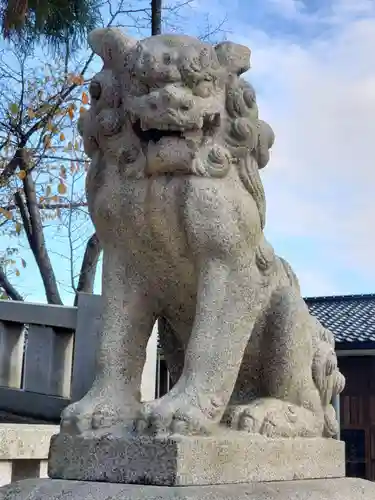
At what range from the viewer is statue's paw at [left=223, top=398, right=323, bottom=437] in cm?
212

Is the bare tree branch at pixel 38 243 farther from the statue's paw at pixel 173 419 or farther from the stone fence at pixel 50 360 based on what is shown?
→ the statue's paw at pixel 173 419

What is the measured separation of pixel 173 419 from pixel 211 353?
237 millimetres

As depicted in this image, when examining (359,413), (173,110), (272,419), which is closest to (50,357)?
(272,419)

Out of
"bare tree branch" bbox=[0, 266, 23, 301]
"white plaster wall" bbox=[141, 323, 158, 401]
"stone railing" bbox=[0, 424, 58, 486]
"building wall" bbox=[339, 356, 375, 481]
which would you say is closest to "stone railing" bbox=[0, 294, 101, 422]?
"white plaster wall" bbox=[141, 323, 158, 401]

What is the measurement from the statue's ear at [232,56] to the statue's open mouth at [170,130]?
0.18 metres

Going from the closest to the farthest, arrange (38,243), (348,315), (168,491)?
(168,491), (38,243), (348,315)

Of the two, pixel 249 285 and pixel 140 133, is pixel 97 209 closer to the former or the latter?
pixel 140 133

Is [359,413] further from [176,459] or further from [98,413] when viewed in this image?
[176,459]

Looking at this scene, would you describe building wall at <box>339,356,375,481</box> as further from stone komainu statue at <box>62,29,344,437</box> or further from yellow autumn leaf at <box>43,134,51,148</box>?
stone komainu statue at <box>62,29,344,437</box>

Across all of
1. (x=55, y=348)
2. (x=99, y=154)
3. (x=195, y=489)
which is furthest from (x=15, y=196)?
(x=195, y=489)

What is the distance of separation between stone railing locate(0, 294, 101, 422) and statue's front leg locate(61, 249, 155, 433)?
6.67 feet

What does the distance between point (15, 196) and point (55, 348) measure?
13.8 ft

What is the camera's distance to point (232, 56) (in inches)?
87.7

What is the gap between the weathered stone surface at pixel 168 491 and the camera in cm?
180
